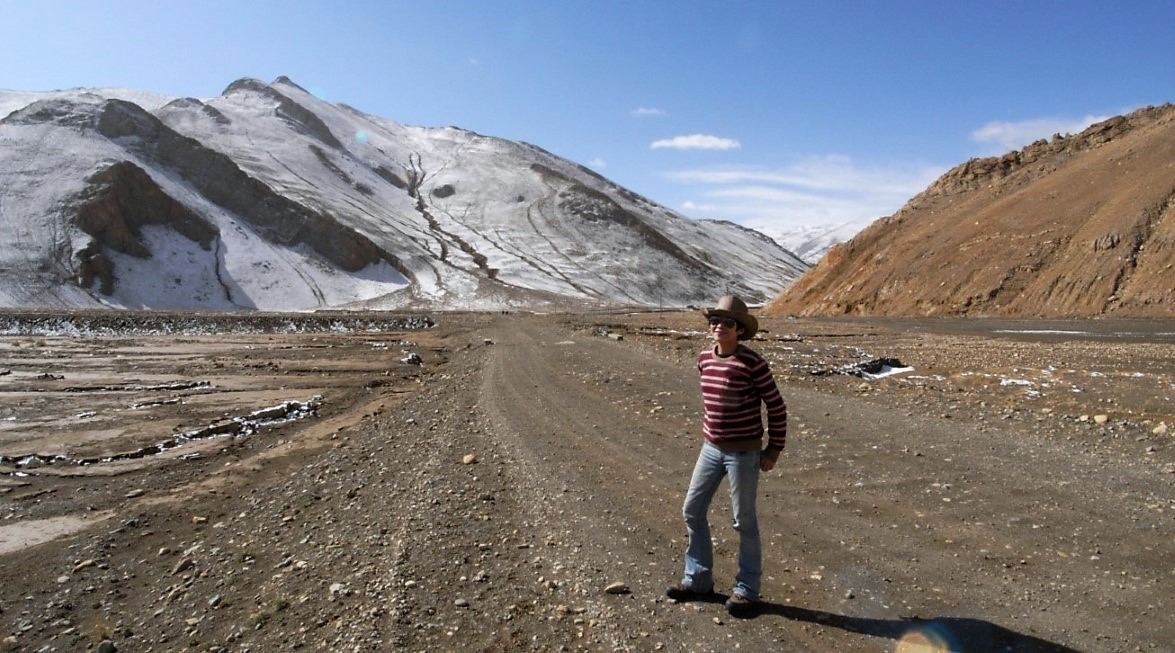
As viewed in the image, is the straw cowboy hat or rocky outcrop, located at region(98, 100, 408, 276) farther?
rocky outcrop, located at region(98, 100, 408, 276)

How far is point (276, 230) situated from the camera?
110 m

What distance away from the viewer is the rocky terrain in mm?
5410

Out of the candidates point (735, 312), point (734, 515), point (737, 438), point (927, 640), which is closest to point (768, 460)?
point (737, 438)

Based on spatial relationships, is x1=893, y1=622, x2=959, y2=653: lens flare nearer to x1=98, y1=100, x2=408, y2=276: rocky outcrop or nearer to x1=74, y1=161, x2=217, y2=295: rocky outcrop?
x1=74, y1=161, x2=217, y2=295: rocky outcrop

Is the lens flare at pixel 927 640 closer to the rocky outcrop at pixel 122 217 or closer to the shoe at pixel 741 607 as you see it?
the shoe at pixel 741 607

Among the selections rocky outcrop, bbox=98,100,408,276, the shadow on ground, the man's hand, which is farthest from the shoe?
rocky outcrop, bbox=98,100,408,276

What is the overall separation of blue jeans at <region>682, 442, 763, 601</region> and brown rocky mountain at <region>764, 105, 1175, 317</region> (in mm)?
39439

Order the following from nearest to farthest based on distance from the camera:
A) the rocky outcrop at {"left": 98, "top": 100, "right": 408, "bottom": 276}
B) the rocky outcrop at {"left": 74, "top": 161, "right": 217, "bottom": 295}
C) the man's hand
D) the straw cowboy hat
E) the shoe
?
the shoe < the man's hand < the straw cowboy hat < the rocky outcrop at {"left": 74, "top": 161, "right": 217, "bottom": 295} < the rocky outcrop at {"left": 98, "top": 100, "right": 408, "bottom": 276}

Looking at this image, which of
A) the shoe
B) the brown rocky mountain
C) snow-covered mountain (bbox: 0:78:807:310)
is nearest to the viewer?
the shoe

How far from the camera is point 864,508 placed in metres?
7.73

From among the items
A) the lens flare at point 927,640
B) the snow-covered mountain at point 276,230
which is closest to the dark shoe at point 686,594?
the lens flare at point 927,640

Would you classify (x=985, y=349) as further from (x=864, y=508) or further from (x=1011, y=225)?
(x=1011, y=225)

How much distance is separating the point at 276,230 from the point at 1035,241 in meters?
106

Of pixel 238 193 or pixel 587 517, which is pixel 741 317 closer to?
pixel 587 517
